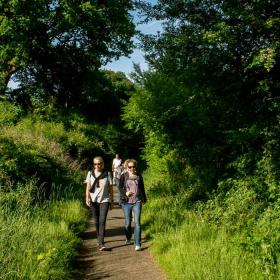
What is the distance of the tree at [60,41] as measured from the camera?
24.9 m

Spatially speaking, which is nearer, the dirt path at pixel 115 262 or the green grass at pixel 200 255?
the green grass at pixel 200 255

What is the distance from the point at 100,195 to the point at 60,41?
20.2m

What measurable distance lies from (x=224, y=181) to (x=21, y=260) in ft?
19.8

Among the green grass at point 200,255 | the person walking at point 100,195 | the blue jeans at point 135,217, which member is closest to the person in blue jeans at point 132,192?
the blue jeans at point 135,217

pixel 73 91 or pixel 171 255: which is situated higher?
pixel 73 91

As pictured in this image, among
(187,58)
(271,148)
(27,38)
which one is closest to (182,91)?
(187,58)

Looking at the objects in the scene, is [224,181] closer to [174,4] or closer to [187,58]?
[187,58]

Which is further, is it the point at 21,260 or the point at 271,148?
the point at 271,148

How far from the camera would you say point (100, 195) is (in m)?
10.1

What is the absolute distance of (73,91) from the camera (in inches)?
1282

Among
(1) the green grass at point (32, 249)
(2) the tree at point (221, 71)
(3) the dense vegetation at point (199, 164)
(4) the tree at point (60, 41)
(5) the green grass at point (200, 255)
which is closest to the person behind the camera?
(5) the green grass at point (200, 255)

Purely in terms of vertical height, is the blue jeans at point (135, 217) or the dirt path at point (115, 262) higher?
the blue jeans at point (135, 217)

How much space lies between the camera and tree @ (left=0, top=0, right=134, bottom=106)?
24891mm

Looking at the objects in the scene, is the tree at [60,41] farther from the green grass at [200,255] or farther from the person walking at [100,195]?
the green grass at [200,255]
